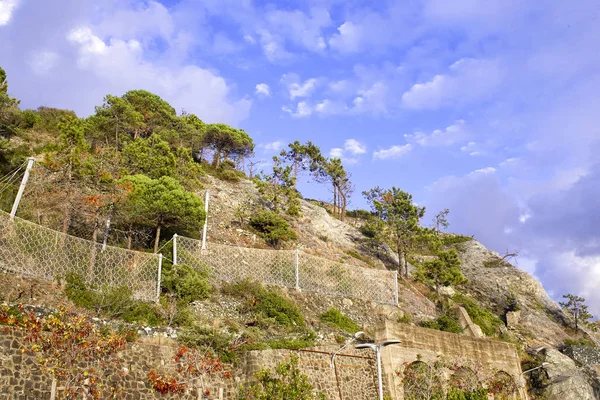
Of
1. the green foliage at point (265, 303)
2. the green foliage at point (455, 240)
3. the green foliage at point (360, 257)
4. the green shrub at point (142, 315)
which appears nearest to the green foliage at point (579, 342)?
the green foliage at point (360, 257)

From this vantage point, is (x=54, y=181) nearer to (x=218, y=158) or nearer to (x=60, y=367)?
(x=60, y=367)

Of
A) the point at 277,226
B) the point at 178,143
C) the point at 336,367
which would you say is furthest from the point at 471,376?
the point at 178,143

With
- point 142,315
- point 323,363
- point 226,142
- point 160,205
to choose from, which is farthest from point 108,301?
point 226,142

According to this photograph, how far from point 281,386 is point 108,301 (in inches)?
234

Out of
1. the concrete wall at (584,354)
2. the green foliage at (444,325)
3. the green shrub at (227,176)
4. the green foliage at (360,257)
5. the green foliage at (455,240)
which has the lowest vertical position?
the concrete wall at (584,354)

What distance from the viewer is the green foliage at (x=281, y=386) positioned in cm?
1439

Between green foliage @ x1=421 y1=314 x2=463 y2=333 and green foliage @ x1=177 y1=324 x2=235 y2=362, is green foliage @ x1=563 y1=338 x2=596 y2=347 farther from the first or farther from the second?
green foliage @ x1=177 y1=324 x2=235 y2=362

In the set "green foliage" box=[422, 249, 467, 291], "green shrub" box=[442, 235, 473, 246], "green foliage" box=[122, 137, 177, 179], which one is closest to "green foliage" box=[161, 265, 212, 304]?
"green foliage" box=[122, 137, 177, 179]

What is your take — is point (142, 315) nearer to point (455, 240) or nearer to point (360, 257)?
point (360, 257)

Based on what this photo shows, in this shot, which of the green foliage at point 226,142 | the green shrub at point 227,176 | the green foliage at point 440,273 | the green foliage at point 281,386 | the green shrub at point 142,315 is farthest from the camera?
the green foliage at point 226,142

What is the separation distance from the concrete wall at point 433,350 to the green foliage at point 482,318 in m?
7.54

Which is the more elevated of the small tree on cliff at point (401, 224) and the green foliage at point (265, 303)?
the small tree on cliff at point (401, 224)

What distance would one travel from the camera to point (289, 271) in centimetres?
2247

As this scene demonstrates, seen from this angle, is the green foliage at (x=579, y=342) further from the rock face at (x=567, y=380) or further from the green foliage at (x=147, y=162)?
the green foliage at (x=147, y=162)
